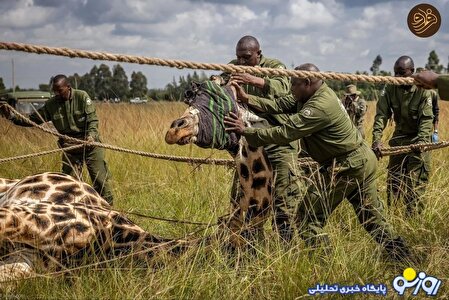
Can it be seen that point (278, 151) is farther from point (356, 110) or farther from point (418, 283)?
point (356, 110)

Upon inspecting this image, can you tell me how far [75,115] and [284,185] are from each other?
354 cm

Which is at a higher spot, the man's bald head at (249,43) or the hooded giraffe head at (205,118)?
the man's bald head at (249,43)

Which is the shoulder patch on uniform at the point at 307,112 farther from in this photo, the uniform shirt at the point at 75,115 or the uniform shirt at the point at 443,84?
the uniform shirt at the point at 75,115

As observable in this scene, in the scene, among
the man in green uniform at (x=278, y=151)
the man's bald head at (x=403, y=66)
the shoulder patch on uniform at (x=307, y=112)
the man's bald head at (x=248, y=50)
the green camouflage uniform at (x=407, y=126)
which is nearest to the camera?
the shoulder patch on uniform at (x=307, y=112)

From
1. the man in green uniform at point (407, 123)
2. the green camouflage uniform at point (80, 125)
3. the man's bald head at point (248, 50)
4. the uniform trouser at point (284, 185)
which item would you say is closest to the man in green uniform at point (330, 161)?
the uniform trouser at point (284, 185)

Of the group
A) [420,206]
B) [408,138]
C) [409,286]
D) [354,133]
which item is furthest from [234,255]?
[408,138]

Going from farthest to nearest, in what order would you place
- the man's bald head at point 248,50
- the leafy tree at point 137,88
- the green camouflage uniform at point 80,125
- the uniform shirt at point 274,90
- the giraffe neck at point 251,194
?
the leafy tree at point 137,88 < the green camouflage uniform at point 80,125 < the man's bald head at point 248,50 < the uniform shirt at point 274,90 < the giraffe neck at point 251,194

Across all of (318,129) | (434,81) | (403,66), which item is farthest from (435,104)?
(434,81)

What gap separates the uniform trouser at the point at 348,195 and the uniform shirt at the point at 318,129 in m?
0.10

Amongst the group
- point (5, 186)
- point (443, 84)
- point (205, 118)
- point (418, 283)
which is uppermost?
point (443, 84)

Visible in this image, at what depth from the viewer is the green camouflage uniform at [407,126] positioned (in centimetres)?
571

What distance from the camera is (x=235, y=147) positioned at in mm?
3639

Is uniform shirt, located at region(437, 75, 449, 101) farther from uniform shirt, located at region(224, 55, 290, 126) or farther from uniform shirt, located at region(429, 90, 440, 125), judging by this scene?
uniform shirt, located at region(429, 90, 440, 125)

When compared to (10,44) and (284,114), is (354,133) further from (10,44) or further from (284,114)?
(10,44)
